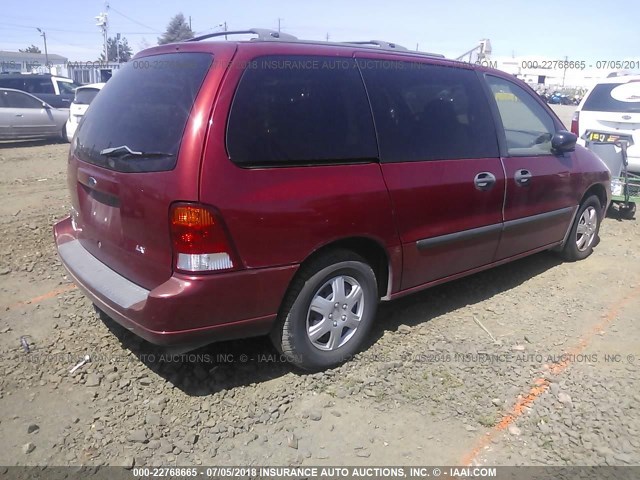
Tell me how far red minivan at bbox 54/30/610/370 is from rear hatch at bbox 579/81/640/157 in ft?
16.8

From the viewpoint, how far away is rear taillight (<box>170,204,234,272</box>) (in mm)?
2590

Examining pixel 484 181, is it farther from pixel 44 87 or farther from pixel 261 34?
pixel 44 87

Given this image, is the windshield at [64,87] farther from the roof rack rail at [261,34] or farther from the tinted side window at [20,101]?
the roof rack rail at [261,34]

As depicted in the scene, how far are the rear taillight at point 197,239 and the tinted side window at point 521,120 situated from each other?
2553mm

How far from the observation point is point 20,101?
12.9 m

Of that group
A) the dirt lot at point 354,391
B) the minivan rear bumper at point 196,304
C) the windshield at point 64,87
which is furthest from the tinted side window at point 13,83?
the minivan rear bumper at point 196,304

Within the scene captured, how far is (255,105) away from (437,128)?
1425mm

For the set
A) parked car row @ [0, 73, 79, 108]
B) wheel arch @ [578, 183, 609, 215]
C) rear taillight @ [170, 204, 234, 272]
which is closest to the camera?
rear taillight @ [170, 204, 234, 272]

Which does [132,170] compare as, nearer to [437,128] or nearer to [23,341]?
[23,341]

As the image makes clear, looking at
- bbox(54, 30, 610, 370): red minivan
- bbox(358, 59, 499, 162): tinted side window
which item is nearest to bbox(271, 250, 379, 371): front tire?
bbox(54, 30, 610, 370): red minivan

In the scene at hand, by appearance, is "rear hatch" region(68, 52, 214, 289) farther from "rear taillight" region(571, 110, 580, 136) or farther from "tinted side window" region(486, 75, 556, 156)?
"rear taillight" region(571, 110, 580, 136)

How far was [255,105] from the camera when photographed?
2.79 meters

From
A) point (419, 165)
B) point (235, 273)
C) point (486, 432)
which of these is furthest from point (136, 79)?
point (486, 432)

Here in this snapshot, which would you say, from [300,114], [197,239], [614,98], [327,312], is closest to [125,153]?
[197,239]
